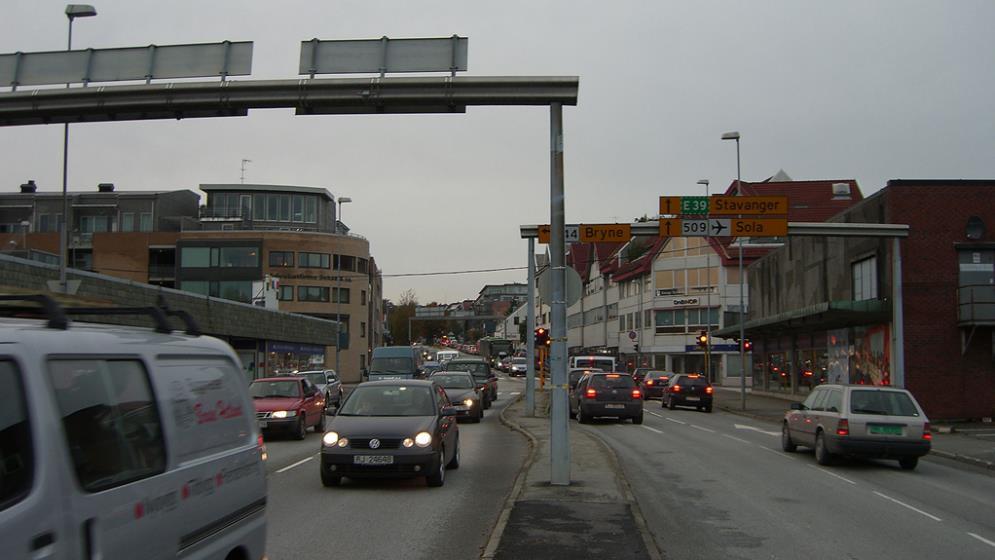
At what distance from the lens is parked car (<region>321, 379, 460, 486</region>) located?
11781mm

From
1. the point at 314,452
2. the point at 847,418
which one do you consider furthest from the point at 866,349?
the point at 314,452

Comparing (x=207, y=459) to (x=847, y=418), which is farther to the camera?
(x=847, y=418)

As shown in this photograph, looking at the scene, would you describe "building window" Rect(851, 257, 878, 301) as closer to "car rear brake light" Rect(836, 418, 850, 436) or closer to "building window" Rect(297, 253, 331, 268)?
"car rear brake light" Rect(836, 418, 850, 436)

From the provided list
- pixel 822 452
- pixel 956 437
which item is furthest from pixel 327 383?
pixel 956 437

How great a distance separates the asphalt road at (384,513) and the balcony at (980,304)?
58.0 feet

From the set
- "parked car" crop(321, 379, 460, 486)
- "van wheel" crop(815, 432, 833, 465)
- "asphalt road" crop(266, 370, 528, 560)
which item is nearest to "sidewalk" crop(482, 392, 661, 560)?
"asphalt road" crop(266, 370, 528, 560)

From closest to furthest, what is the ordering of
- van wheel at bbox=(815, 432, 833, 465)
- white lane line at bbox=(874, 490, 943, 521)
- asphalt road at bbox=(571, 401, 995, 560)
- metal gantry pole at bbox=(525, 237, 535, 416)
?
asphalt road at bbox=(571, 401, 995, 560), white lane line at bbox=(874, 490, 943, 521), van wheel at bbox=(815, 432, 833, 465), metal gantry pole at bbox=(525, 237, 535, 416)

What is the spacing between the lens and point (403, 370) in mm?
39250

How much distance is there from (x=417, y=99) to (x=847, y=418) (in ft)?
31.6

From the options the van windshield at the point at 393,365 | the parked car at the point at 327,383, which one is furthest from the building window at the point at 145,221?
the parked car at the point at 327,383

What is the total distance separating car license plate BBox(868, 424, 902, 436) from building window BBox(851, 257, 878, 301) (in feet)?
49.6

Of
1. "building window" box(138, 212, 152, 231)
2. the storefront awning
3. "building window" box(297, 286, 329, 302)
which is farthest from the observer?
"building window" box(138, 212, 152, 231)

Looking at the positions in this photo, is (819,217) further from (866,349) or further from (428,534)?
(428,534)

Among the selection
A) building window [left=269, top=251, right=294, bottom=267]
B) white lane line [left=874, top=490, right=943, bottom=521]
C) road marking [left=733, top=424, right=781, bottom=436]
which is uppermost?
building window [left=269, top=251, right=294, bottom=267]
